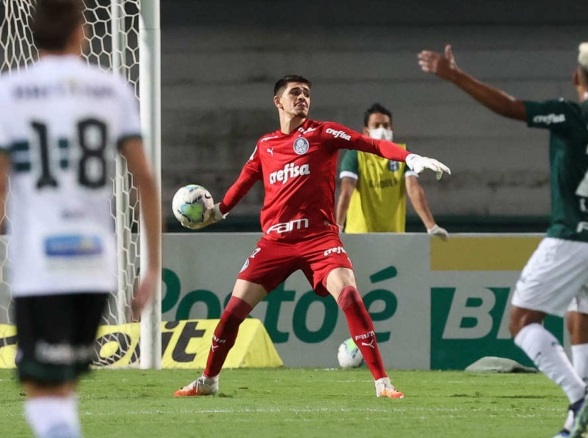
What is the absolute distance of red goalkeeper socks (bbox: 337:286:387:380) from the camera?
8469mm

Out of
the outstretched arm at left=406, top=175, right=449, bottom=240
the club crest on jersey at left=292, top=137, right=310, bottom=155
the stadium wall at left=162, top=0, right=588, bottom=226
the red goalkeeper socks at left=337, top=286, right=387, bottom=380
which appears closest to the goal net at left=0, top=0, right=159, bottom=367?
the outstretched arm at left=406, top=175, right=449, bottom=240

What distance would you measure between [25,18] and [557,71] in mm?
7484

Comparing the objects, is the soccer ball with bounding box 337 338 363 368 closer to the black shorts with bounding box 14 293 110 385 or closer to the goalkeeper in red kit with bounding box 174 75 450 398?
the goalkeeper in red kit with bounding box 174 75 450 398

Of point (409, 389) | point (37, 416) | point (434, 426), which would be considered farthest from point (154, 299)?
point (37, 416)

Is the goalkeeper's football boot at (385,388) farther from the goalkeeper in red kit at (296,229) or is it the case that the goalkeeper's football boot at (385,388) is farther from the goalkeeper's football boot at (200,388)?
the goalkeeper's football boot at (200,388)

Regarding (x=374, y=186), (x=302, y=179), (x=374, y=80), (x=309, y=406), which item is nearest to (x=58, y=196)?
(x=309, y=406)

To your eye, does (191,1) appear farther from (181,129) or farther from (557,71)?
(557,71)

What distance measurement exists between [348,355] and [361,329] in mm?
2835

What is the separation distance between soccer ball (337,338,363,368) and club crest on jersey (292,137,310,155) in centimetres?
280

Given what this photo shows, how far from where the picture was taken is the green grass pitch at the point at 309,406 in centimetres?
667

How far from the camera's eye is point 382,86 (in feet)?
57.9

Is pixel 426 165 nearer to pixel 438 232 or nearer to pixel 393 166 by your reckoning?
pixel 438 232

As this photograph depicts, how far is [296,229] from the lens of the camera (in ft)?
28.9

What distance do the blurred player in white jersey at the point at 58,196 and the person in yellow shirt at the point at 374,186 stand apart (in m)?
7.37
